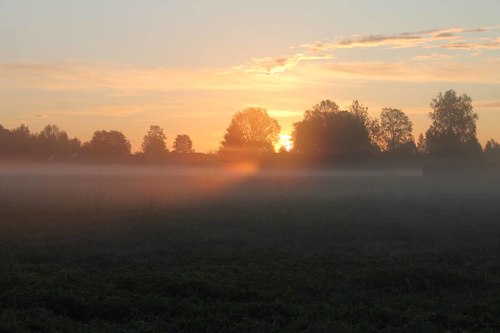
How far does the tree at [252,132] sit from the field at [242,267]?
6364 centimetres

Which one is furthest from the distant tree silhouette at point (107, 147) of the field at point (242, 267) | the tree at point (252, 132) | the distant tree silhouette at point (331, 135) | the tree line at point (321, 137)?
the field at point (242, 267)

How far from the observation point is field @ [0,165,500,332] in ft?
36.9

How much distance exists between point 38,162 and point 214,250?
173ft

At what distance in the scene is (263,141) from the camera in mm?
101938

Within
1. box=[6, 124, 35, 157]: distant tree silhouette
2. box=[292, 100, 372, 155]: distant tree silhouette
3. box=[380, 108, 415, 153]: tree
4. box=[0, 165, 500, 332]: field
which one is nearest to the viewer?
box=[0, 165, 500, 332]: field

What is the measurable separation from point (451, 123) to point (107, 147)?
58.4m

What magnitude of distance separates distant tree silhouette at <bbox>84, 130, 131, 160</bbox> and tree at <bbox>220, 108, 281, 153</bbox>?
1800 centimetres

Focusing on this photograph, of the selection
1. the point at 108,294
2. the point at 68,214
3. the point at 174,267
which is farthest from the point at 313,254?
the point at 68,214

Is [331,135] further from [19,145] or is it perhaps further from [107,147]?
[19,145]

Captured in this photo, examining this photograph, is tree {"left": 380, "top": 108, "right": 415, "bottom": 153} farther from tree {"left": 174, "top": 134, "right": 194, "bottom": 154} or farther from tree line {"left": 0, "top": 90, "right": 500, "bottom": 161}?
tree {"left": 174, "top": 134, "right": 194, "bottom": 154}

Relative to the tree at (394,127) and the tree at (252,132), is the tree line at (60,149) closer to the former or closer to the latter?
the tree at (252,132)

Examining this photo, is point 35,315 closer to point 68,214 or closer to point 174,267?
point 174,267

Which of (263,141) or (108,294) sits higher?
(263,141)

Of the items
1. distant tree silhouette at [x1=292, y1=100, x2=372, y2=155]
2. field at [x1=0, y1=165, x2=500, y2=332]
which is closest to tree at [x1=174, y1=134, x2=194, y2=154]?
distant tree silhouette at [x1=292, y1=100, x2=372, y2=155]
